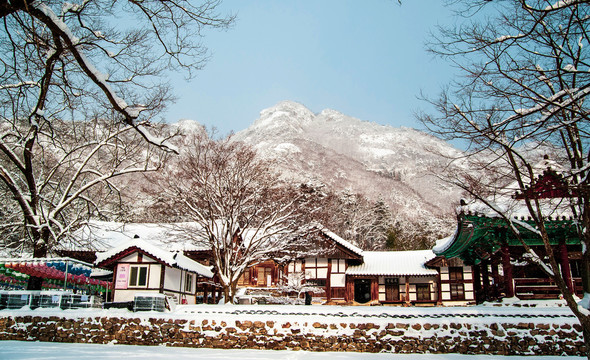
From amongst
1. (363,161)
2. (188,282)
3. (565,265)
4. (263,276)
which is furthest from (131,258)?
(363,161)

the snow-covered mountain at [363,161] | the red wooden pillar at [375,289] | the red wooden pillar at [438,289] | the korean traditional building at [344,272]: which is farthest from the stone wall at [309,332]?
the snow-covered mountain at [363,161]

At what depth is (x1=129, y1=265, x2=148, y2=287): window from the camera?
20.2 m

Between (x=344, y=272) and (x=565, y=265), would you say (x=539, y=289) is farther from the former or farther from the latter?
(x=344, y=272)

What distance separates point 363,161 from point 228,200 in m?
144

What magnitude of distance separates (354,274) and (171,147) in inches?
974

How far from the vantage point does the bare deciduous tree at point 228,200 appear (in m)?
19.0

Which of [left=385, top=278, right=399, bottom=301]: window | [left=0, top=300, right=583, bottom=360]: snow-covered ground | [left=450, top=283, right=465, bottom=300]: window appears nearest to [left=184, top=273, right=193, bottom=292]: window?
[left=0, top=300, right=583, bottom=360]: snow-covered ground

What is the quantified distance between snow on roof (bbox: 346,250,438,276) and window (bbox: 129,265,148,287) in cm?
1427

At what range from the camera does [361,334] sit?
44.5 ft

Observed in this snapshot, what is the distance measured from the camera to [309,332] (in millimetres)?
13711

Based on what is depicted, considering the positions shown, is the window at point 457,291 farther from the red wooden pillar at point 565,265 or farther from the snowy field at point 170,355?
the snowy field at point 170,355

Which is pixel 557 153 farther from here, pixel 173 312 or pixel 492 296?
pixel 173 312

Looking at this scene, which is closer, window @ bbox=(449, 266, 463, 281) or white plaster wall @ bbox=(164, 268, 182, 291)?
white plaster wall @ bbox=(164, 268, 182, 291)

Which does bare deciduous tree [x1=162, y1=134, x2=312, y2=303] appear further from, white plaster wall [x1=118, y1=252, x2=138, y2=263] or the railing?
the railing
